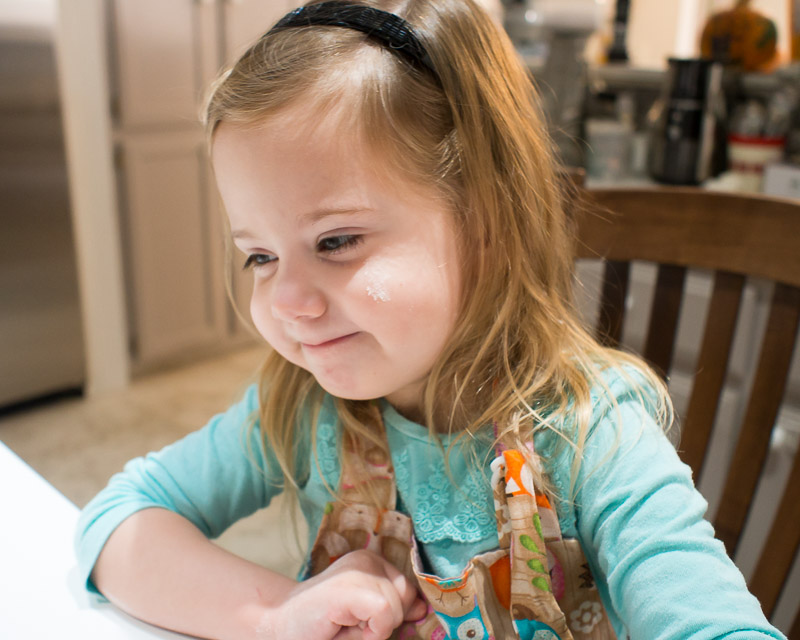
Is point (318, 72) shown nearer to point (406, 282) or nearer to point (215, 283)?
point (406, 282)

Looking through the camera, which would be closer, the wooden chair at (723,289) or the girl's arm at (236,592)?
the girl's arm at (236,592)

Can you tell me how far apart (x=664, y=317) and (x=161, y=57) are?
6.75 feet

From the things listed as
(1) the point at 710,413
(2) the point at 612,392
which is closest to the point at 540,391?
(2) the point at 612,392

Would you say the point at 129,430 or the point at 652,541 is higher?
the point at 652,541

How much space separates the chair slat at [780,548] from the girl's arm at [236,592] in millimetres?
357

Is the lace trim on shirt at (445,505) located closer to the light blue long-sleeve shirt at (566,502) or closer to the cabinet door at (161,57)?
the light blue long-sleeve shirt at (566,502)

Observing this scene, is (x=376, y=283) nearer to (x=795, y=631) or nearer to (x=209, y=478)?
(x=209, y=478)

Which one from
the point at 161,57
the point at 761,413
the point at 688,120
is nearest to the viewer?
the point at 761,413

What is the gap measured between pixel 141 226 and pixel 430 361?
2.13 m

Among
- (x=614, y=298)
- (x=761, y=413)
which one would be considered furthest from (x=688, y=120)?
(x=761, y=413)

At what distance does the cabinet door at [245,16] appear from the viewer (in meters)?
2.51

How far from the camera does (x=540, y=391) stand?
599 millimetres

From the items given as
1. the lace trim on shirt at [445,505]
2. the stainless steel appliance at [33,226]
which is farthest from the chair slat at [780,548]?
the stainless steel appliance at [33,226]

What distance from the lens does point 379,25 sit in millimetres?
528
